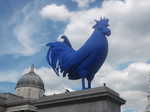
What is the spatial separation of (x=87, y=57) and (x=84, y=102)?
3.13 metres

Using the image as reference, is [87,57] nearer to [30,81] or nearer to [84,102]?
[84,102]

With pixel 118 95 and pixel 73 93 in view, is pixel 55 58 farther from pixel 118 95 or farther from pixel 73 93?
pixel 118 95

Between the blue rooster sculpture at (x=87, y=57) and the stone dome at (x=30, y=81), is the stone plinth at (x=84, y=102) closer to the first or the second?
the blue rooster sculpture at (x=87, y=57)

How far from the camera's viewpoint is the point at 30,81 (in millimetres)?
71875

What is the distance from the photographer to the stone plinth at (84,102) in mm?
19031

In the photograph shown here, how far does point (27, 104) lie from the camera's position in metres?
22.3

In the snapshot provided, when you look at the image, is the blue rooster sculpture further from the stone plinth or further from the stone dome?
the stone dome

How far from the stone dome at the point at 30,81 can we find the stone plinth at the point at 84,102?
51.1 metres

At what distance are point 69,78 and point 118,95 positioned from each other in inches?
146


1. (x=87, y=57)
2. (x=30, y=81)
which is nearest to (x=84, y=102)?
(x=87, y=57)

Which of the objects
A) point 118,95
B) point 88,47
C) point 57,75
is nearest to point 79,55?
point 88,47

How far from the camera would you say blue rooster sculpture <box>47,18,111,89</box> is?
68.4ft

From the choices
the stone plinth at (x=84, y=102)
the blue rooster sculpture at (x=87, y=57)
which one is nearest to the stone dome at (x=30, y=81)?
the blue rooster sculpture at (x=87, y=57)

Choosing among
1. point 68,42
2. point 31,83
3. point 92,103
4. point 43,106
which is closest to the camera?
point 92,103
